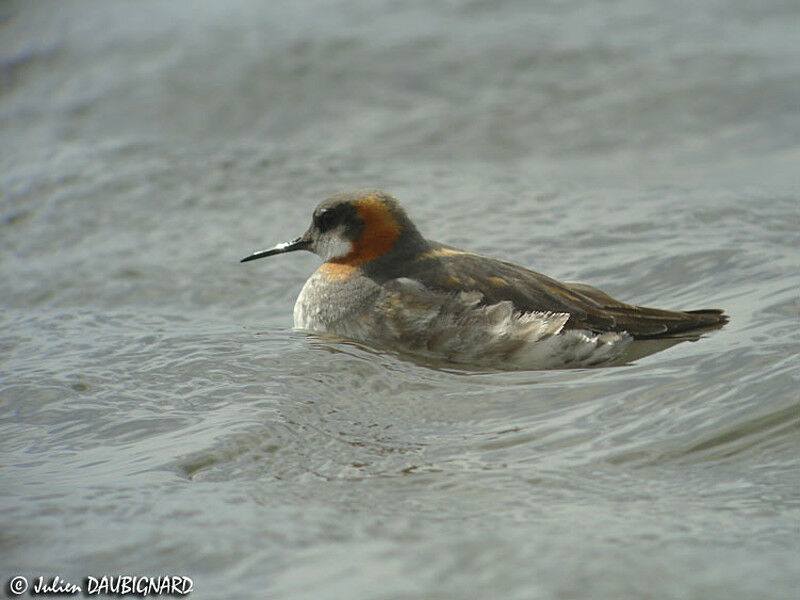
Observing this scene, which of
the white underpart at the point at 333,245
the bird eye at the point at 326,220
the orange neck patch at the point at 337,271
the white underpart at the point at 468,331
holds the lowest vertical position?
the white underpart at the point at 468,331

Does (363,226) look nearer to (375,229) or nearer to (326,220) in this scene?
(375,229)

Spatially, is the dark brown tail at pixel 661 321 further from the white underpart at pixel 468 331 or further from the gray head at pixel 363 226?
the gray head at pixel 363 226

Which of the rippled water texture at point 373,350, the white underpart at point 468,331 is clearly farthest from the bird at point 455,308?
the rippled water texture at point 373,350

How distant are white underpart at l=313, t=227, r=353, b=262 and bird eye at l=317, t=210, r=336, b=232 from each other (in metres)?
0.04

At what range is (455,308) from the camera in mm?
6410

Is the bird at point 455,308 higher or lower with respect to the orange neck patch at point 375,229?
lower

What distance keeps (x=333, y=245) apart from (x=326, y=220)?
161mm

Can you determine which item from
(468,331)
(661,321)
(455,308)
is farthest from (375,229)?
(661,321)

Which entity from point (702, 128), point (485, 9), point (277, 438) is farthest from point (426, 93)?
point (277, 438)

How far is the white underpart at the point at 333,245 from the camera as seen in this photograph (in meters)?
6.96

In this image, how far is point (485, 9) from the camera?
42.3 ft

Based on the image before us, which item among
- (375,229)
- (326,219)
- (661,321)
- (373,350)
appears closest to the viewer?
(661,321)

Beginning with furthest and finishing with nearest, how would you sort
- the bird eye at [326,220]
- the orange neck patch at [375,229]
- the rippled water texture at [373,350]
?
the bird eye at [326,220]
the orange neck patch at [375,229]
the rippled water texture at [373,350]

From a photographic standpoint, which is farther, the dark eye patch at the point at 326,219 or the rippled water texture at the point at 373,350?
the dark eye patch at the point at 326,219
